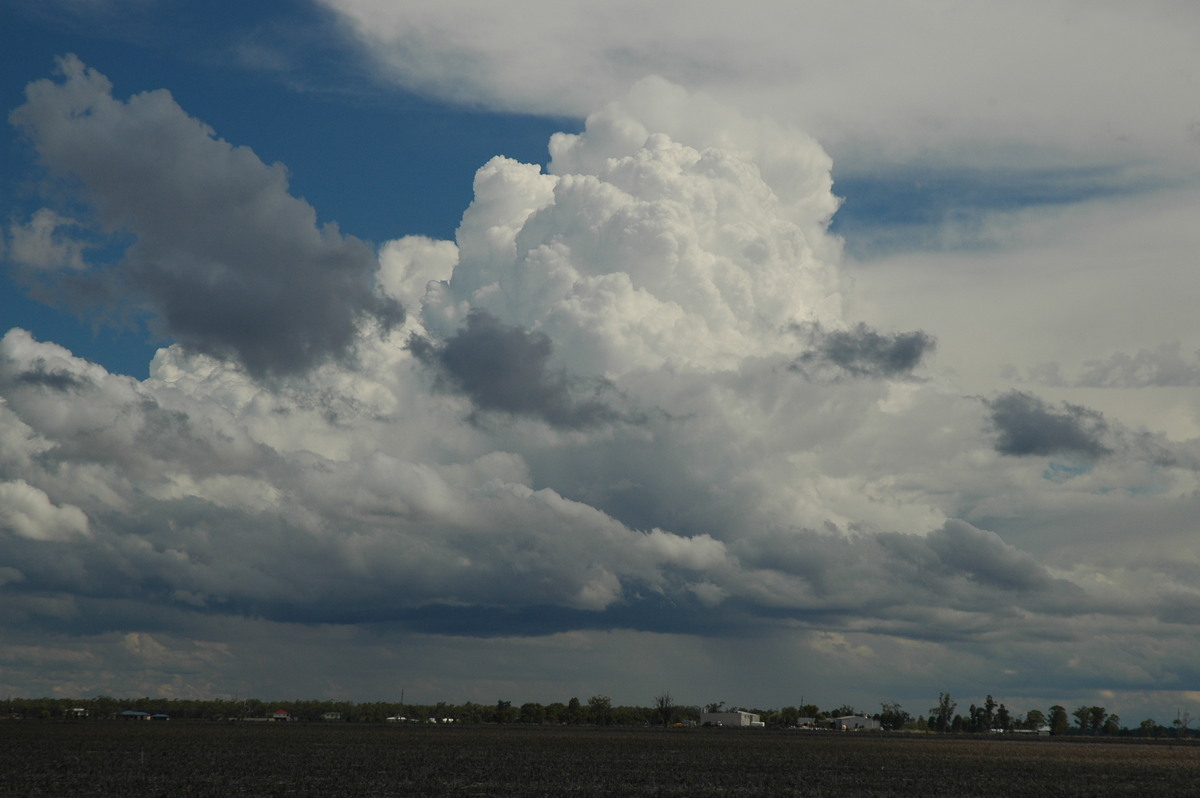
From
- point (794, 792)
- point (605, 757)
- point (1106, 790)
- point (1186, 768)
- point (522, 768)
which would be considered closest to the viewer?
point (794, 792)

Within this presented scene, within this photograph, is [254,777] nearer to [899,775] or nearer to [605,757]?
[605,757]

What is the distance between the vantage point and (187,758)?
364ft

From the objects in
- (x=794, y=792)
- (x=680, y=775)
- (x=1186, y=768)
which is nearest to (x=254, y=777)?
(x=680, y=775)

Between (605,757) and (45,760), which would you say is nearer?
(45,760)

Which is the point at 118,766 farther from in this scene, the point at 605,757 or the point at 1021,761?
the point at 1021,761

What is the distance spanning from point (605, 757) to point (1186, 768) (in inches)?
2946

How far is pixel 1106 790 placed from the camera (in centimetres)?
9462

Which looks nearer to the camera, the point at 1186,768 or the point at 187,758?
the point at 187,758

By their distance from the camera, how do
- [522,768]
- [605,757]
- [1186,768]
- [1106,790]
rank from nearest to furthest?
[1106,790] → [522,768] → [605,757] → [1186,768]

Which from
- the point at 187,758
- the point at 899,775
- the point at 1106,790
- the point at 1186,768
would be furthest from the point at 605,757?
the point at 1186,768

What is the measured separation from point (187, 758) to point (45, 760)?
43.6 ft

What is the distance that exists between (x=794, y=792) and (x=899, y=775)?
96.1 ft

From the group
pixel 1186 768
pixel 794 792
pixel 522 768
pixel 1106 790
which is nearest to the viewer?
pixel 794 792

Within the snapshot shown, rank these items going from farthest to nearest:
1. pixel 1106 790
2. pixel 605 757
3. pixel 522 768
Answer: pixel 605 757 → pixel 522 768 → pixel 1106 790
